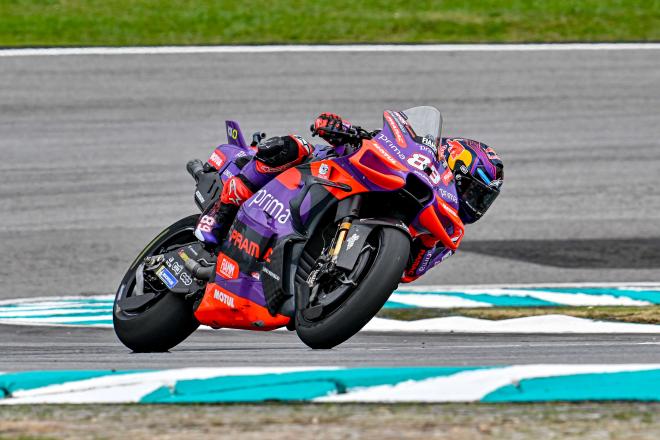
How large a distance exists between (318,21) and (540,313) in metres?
8.73

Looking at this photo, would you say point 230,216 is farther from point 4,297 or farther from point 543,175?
point 543,175

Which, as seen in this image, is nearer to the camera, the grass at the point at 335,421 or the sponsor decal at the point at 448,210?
the grass at the point at 335,421

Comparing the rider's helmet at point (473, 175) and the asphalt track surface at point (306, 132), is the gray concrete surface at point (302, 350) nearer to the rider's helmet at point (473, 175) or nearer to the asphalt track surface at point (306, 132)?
the asphalt track surface at point (306, 132)

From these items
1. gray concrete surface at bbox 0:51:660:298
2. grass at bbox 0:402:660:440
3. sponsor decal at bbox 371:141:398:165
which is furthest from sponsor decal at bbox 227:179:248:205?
gray concrete surface at bbox 0:51:660:298

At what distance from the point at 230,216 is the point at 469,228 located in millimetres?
5152

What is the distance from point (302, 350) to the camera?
21.0ft

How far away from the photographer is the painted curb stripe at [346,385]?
472cm

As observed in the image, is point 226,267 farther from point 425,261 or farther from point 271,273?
point 425,261

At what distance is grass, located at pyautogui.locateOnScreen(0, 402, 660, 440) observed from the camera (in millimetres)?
4125

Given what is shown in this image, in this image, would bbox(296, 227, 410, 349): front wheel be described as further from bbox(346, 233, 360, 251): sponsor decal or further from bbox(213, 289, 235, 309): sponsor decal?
bbox(213, 289, 235, 309): sponsor decal

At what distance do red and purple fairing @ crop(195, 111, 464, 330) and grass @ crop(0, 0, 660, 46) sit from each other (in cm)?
922

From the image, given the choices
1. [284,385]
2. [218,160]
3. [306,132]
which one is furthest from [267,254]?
[306,132]

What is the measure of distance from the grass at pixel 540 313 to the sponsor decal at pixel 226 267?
209cm

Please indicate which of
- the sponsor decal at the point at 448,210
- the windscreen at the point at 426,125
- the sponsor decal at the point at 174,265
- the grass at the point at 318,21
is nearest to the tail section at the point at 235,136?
the sponsor decal at the point at 174,265
